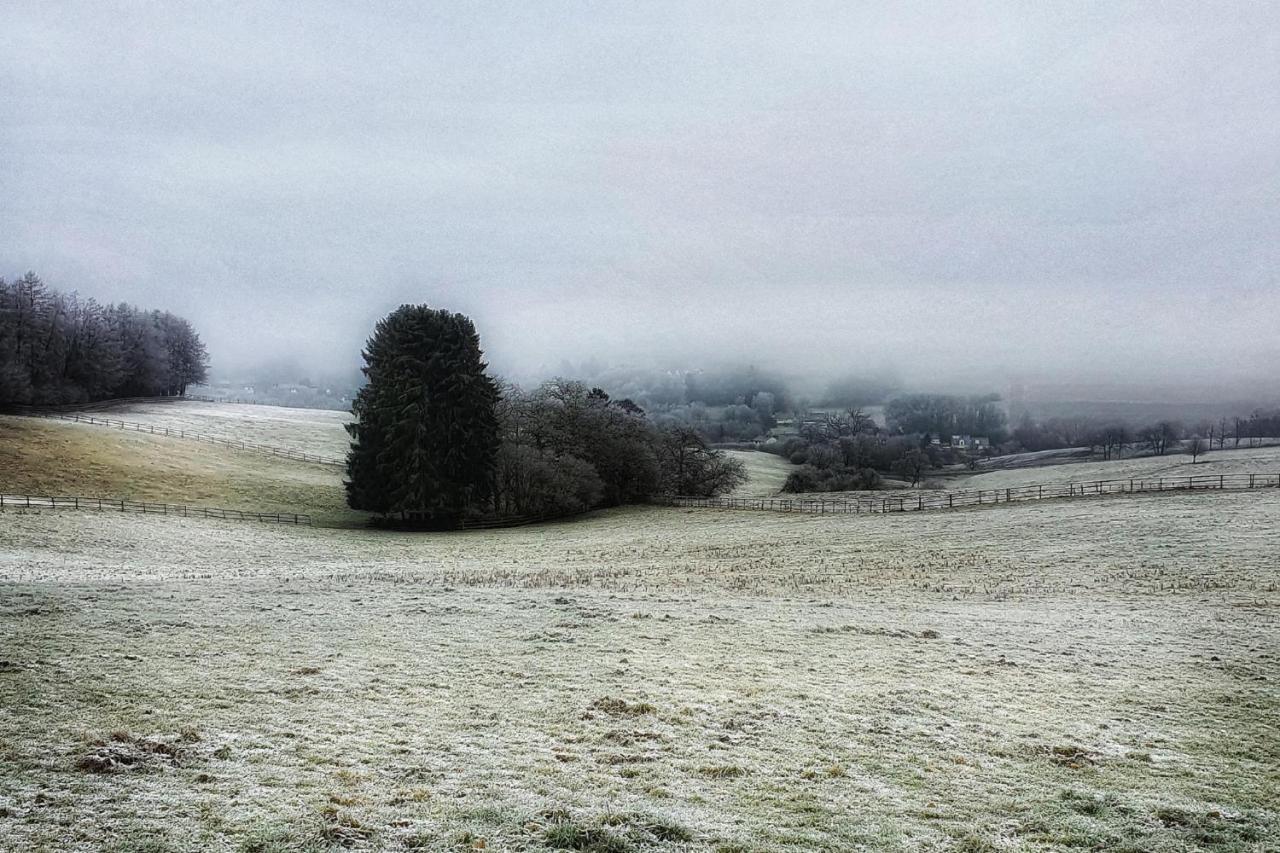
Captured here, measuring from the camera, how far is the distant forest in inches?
3098

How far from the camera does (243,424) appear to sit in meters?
87.8

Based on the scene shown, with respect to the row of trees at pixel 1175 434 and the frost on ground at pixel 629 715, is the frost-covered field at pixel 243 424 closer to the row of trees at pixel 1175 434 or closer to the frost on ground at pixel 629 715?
the frost on ground at pixel 629 715

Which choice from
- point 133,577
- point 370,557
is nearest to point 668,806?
point 133,577

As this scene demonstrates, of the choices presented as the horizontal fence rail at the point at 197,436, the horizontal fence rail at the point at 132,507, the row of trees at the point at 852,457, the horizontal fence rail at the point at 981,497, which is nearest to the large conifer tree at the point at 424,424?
the horizontal fence rail at the point at 132,507

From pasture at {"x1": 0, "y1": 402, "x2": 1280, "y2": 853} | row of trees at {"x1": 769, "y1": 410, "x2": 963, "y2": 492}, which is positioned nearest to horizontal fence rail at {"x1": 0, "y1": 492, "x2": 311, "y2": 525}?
pasture at {"x1": 0, "y1": 402, "x2": 1280, "y2": 853}

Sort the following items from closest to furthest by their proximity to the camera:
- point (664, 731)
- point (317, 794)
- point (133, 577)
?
1. point (317, 794)
2. point (664, 731)
3. point (133, 577)

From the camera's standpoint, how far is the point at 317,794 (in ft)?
25.8

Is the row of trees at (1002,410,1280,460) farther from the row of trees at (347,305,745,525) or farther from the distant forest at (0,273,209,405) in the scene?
the distant forest at (0,273,209,405)

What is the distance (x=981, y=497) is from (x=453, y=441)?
38.7 metres

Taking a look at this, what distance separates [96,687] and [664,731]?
8292 millimetres

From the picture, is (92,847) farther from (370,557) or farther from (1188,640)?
(370,557)

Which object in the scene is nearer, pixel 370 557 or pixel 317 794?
pixel 317 794

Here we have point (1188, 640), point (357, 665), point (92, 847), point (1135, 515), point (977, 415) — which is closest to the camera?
point (92, 847)

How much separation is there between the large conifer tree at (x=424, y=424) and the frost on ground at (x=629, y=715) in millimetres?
27132
